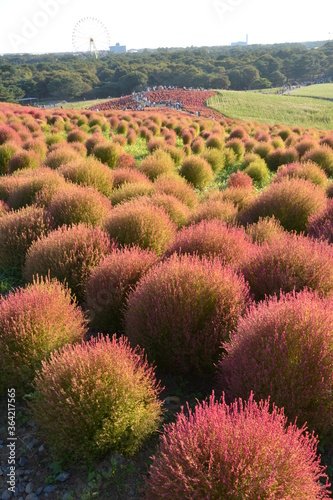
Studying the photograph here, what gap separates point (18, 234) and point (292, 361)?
4.10 meters

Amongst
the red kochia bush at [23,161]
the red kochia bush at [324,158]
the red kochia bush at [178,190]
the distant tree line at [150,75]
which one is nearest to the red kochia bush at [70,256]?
the red kochia bush at [178,190]

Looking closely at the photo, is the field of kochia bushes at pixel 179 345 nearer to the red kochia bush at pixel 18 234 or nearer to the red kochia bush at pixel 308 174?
the red kochia bush at pixel 18 234

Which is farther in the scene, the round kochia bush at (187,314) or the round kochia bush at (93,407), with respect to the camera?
the round kochia bush at (187,314)

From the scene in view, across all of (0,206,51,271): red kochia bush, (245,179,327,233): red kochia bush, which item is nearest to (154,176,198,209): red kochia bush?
(245,179,327,233): red kochia bush

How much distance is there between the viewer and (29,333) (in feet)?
10.2

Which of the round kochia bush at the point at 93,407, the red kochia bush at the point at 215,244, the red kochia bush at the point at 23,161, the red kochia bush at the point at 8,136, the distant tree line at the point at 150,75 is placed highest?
the distant tree line at the point at 150,75

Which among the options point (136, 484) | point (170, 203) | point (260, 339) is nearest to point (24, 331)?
point (136, 484)

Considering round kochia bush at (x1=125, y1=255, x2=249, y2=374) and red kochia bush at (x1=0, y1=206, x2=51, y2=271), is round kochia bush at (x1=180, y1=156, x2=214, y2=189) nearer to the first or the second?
red kochia bush at (x1=0, y1=206, x2=51, y2=271)

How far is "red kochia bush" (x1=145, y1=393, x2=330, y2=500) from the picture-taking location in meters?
1.69

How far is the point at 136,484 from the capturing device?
2.35 metres

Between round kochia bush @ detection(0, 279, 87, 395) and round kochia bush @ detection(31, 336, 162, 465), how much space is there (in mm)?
480

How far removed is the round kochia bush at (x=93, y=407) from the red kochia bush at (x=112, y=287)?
4.15 feet

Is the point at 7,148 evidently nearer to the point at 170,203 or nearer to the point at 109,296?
the point at 170,203

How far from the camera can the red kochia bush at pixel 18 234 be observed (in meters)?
5.20
